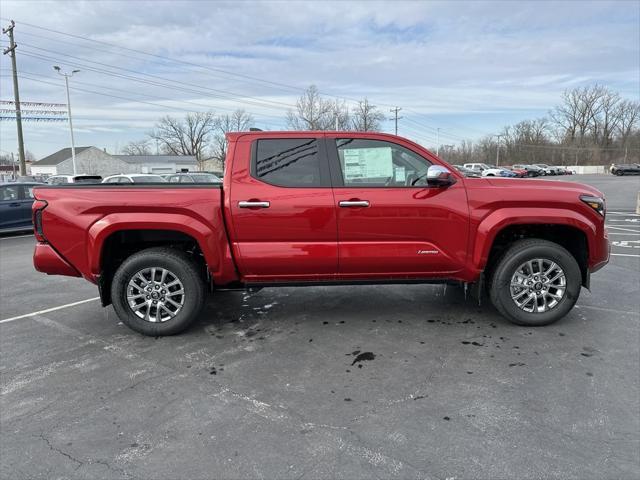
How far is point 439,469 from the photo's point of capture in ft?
7.93

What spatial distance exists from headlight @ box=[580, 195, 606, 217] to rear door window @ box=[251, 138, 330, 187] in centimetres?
249

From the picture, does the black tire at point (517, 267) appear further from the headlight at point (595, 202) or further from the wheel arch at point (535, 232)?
the headlight at point (595, 202)

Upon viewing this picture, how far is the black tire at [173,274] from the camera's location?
4.27 meters

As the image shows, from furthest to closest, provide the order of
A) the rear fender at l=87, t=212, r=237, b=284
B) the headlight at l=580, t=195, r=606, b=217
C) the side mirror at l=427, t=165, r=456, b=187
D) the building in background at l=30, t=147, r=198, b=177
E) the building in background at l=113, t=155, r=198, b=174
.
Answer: the building in background at l=113, t=155, r=198, b=174
the building in background at l=30, t=147, r=198, b=177
the headlight at l=580, t=195, r=606, b=217
the rear fender at l=87, t=212, r=237, b=284
the side mirror at l=427, t=165, r=456, b=187

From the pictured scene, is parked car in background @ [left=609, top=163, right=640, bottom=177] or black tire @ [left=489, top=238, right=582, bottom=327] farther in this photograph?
parked car in background @ [left=609, top=163, right=640, bottom=177]

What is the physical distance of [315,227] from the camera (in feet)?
13.9

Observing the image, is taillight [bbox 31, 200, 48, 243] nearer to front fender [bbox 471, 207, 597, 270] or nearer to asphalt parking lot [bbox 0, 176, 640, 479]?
asphalt parking lot [bbox 0, 176, 640, 479]

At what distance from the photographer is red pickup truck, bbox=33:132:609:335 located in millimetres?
4203

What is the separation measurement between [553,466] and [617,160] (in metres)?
106

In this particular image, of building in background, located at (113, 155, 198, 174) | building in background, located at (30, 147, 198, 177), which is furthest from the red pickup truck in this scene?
building in background, located at (113, 155, 198, 174)

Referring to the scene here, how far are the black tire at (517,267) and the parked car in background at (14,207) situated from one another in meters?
12.8

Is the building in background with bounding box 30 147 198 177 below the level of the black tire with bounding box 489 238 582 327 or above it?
above

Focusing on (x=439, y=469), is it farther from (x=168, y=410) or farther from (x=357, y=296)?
(x=357, y=296)

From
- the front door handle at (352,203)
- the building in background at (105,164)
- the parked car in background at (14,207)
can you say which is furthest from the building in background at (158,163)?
the front door handle at (352,203)
